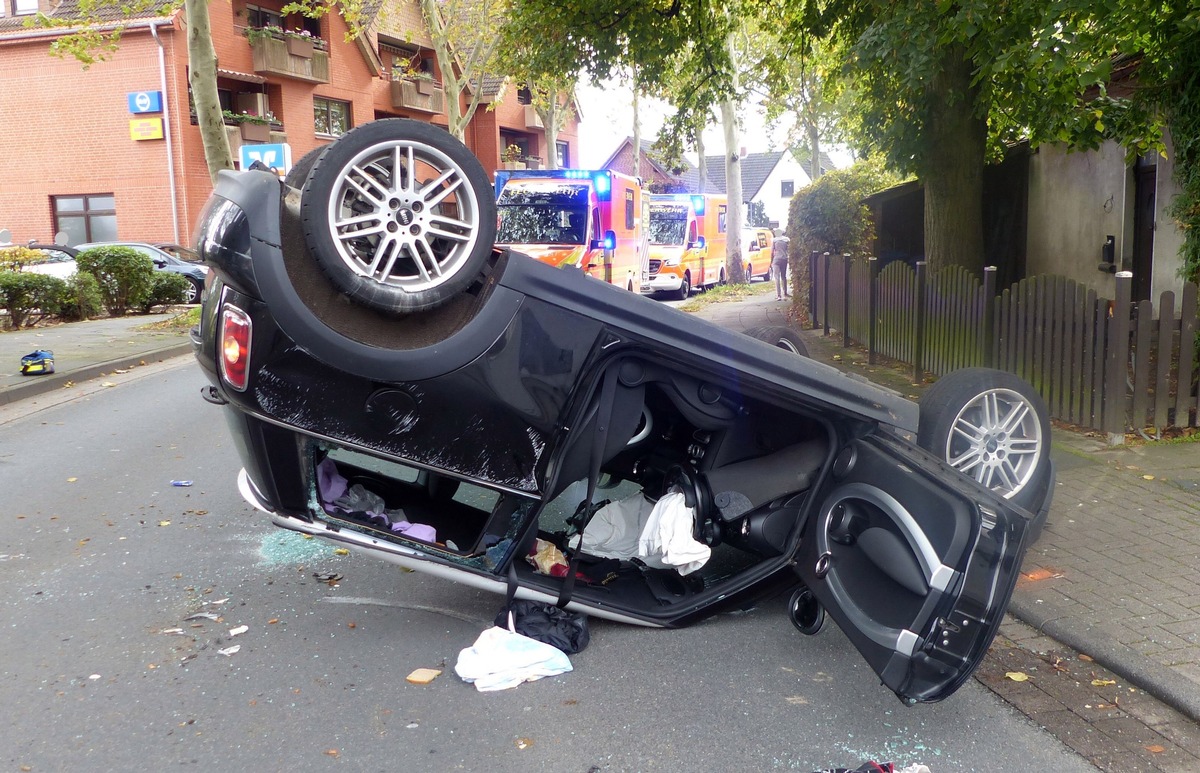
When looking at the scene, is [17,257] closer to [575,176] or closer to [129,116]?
[575,176]

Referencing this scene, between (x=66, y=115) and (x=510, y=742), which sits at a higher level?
(x=66, y=115)

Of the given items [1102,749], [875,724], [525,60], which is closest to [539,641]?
[875,724]

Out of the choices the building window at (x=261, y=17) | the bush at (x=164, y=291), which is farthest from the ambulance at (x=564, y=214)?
the building window at (x=261, y=17)

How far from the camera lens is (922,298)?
11156mm

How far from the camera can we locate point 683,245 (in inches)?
1169

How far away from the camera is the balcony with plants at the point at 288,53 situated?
33.8 m

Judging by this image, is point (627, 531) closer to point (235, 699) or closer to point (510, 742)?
point (510, 742)

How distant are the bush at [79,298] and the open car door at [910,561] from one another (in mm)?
17712

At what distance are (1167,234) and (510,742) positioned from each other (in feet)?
32.2

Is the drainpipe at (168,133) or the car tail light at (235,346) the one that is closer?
the car tail light at (235,346)

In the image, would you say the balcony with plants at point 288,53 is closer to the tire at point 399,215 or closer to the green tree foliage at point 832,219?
the green tree foliage at point 832,219

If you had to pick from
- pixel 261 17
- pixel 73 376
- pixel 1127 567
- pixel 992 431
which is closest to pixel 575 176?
pixel 73 376

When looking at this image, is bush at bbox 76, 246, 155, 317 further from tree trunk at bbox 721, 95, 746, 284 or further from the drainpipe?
tree trunk at bbox 721, 95, 746, 284

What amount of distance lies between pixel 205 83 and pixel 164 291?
468cm
